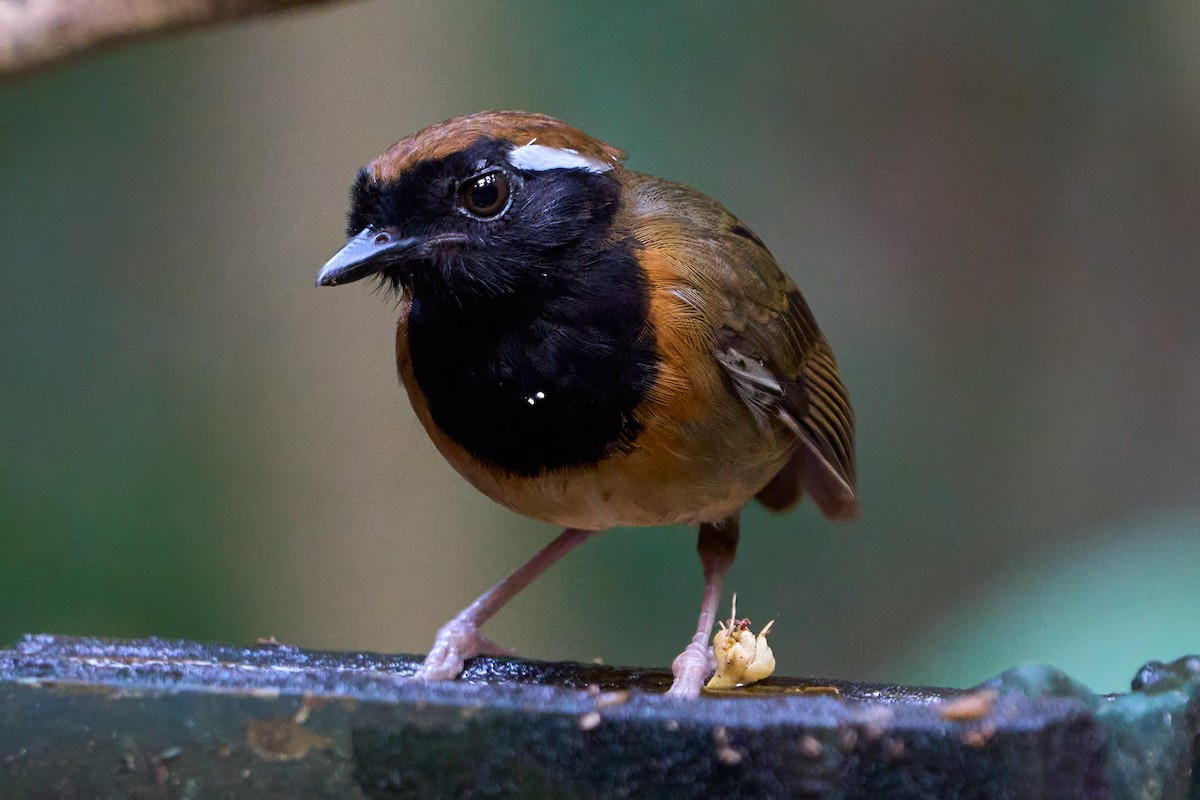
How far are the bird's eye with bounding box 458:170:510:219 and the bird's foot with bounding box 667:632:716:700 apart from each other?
49.6 inches

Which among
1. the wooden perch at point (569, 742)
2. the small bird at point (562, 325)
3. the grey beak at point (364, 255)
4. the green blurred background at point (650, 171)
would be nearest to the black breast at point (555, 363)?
→ the small bird at point (562, 325)

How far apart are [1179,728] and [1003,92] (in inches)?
246

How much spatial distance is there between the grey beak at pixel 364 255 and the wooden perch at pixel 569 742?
1.23 metres

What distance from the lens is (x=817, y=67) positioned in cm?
774

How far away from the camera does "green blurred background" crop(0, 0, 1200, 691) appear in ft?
23.4

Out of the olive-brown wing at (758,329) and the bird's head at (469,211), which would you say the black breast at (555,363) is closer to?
the bird's head at (469,211)

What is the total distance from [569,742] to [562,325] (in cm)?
139

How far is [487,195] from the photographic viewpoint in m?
3.27

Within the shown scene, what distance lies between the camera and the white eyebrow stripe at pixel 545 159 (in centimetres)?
327

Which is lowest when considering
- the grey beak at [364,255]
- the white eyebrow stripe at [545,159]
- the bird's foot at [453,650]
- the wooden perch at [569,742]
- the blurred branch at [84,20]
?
the bird's foot at [453,650]

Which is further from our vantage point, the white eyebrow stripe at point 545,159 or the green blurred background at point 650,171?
the green blurred background at point 650,171

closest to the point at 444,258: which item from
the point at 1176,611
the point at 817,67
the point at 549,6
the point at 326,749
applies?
the point at 326,749

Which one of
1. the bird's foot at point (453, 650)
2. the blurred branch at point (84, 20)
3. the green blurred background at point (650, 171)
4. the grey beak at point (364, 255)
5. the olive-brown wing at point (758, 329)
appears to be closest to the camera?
the grey beak at point (364, 255)

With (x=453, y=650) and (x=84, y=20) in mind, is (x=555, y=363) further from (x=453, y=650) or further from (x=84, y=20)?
(x=84, y=20)
